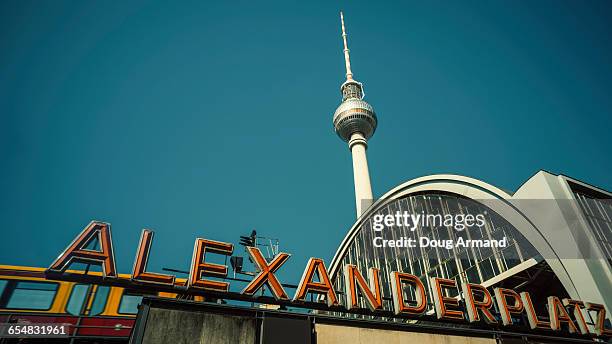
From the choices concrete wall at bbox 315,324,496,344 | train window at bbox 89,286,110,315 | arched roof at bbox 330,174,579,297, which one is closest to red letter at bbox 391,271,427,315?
concrete wall at bbox 315,324,496,344

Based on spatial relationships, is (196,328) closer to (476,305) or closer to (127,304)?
(127,304)

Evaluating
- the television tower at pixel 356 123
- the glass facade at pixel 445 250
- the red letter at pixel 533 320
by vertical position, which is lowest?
the red letter at pixel 533 320

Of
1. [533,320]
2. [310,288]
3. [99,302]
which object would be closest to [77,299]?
[99,302]

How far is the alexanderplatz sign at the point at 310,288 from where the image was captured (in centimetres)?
1330

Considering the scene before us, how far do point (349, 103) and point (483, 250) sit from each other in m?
62.3

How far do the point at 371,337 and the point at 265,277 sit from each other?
4.97m

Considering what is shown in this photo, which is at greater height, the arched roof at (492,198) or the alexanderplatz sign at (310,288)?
the arched roof at (492,198)

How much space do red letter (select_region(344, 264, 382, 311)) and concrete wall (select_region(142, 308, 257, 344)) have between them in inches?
187

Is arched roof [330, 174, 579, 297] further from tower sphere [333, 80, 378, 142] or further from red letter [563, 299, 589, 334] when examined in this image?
tower sphere [333, 80, 378, 142]

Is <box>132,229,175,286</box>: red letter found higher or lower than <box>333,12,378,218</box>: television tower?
lower

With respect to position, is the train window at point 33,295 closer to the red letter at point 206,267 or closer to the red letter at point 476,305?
the red letter at point 206,267

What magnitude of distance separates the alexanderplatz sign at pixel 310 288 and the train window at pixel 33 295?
6301mm

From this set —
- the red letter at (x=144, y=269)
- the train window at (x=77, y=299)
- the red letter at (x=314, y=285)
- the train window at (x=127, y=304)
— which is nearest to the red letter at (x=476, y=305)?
the red letter at (x=314, y=285)

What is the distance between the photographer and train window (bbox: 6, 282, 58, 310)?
17.9 metres
